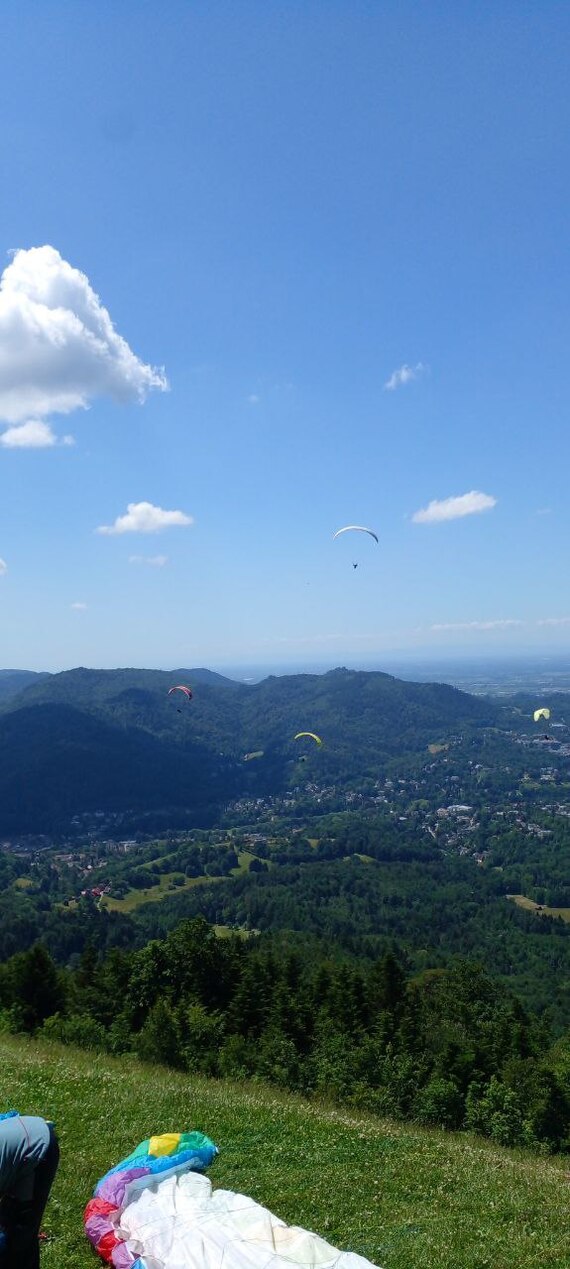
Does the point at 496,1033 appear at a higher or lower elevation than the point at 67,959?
higher

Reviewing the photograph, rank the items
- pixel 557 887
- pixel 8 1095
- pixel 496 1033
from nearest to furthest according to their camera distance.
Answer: pixel 8 1095 → pixel 496 1033 → pixel 557 887

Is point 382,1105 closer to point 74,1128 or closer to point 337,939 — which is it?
point 74,1128

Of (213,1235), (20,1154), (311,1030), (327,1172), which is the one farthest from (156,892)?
(20,1154)

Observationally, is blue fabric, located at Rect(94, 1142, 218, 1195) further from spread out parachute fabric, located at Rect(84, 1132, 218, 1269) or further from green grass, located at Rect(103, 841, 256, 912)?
green grass, located at Rect(103, 841, 256, 912)

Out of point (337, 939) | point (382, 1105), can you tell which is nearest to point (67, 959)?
point (337, 939)

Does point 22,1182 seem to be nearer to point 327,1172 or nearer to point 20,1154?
point 20,1154

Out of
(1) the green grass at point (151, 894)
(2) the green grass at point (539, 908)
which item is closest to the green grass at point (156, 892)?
(1) the green grass at point (151, 894)
